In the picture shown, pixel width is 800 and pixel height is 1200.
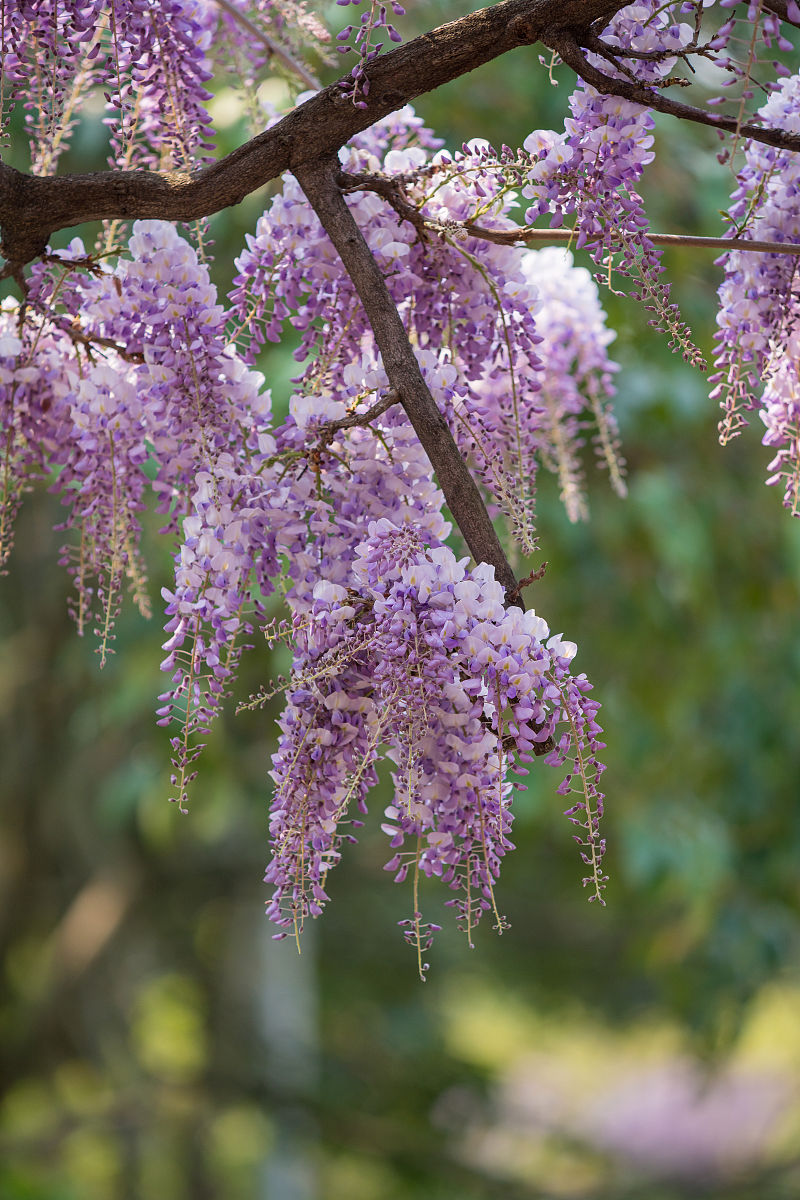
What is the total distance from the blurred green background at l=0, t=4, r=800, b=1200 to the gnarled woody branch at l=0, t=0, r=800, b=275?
4.77 ft

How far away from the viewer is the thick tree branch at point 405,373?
837mm

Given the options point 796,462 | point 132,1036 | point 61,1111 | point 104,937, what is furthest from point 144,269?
point 132,1036

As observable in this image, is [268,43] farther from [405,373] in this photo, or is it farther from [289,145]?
[405,373]

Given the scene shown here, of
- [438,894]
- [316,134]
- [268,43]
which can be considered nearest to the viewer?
[316,134]

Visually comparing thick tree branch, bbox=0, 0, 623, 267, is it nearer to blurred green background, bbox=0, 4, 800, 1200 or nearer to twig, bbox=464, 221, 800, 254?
twig, bbox=464, 221, 800, 254

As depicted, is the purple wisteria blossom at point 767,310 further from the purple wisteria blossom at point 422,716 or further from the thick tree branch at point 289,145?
the purple wisteria blossom at point 422,716

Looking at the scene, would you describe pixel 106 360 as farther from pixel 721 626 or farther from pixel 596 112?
pixel 721 626

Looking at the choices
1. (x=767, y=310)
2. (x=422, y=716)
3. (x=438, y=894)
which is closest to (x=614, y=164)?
(x=767, y=310)

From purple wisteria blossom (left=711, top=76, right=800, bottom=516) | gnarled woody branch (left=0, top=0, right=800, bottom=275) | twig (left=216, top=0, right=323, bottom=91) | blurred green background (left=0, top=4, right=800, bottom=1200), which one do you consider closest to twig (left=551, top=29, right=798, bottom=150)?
gnarled woody branch (left=0, top=0, right=800, bottom=275)

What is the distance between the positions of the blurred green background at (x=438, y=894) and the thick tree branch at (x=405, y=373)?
1.51m

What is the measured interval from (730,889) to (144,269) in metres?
3.15

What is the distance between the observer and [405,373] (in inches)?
34.8

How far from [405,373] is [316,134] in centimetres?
20

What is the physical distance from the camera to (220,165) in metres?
0.94
